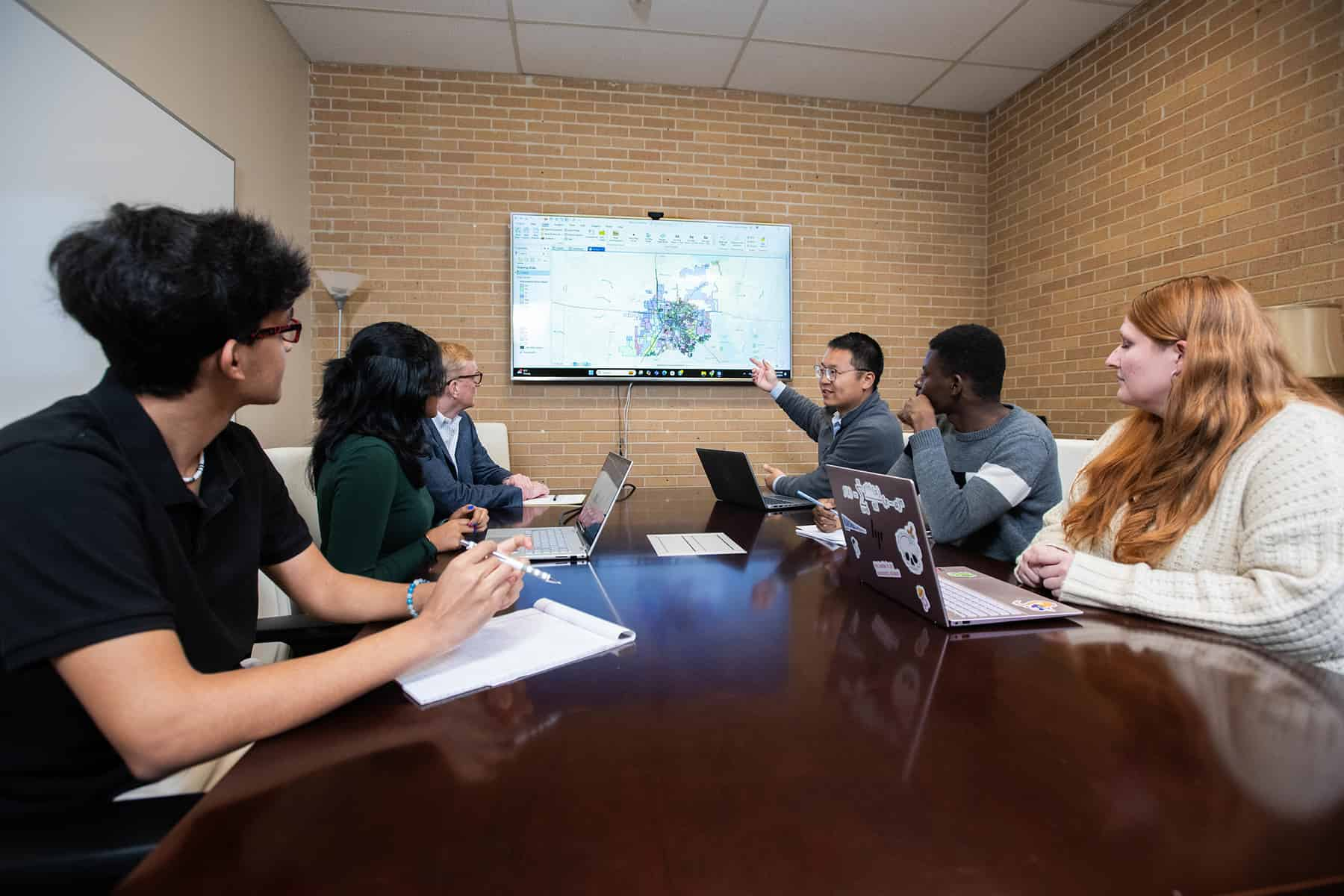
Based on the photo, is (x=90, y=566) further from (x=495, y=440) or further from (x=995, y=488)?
(x=495, y=440)

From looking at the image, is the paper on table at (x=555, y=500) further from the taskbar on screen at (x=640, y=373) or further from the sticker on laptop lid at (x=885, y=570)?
the sticker on laptop lid at (x=885, y=570)

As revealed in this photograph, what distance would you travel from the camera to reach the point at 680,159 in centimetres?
412

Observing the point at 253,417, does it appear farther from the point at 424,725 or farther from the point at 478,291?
the point at 424,725

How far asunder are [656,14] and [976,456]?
2.70 m

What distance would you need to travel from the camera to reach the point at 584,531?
1741 mm

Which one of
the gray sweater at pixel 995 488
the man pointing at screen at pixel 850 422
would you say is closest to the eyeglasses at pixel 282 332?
the gray sweater at pixel 995 488

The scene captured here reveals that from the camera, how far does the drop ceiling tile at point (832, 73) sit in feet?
12.2

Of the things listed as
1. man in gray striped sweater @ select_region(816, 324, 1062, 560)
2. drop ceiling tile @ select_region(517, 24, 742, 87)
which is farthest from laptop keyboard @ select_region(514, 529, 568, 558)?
drop ceiling tile @ select_region(517, 24, 742, 87)

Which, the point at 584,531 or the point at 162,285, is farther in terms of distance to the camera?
the point at 584,531

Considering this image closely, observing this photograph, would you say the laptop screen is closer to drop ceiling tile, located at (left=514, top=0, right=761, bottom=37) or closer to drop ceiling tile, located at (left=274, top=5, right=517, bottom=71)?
drop ceiling tile, located at (left=514, top=0, right=761, bottom=37)

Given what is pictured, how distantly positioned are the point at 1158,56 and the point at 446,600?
405 centimetres

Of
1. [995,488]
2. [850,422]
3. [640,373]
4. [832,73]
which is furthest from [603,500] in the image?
[832,73]

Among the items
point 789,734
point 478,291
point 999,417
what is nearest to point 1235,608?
point 789,734

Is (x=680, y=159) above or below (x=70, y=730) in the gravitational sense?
above
